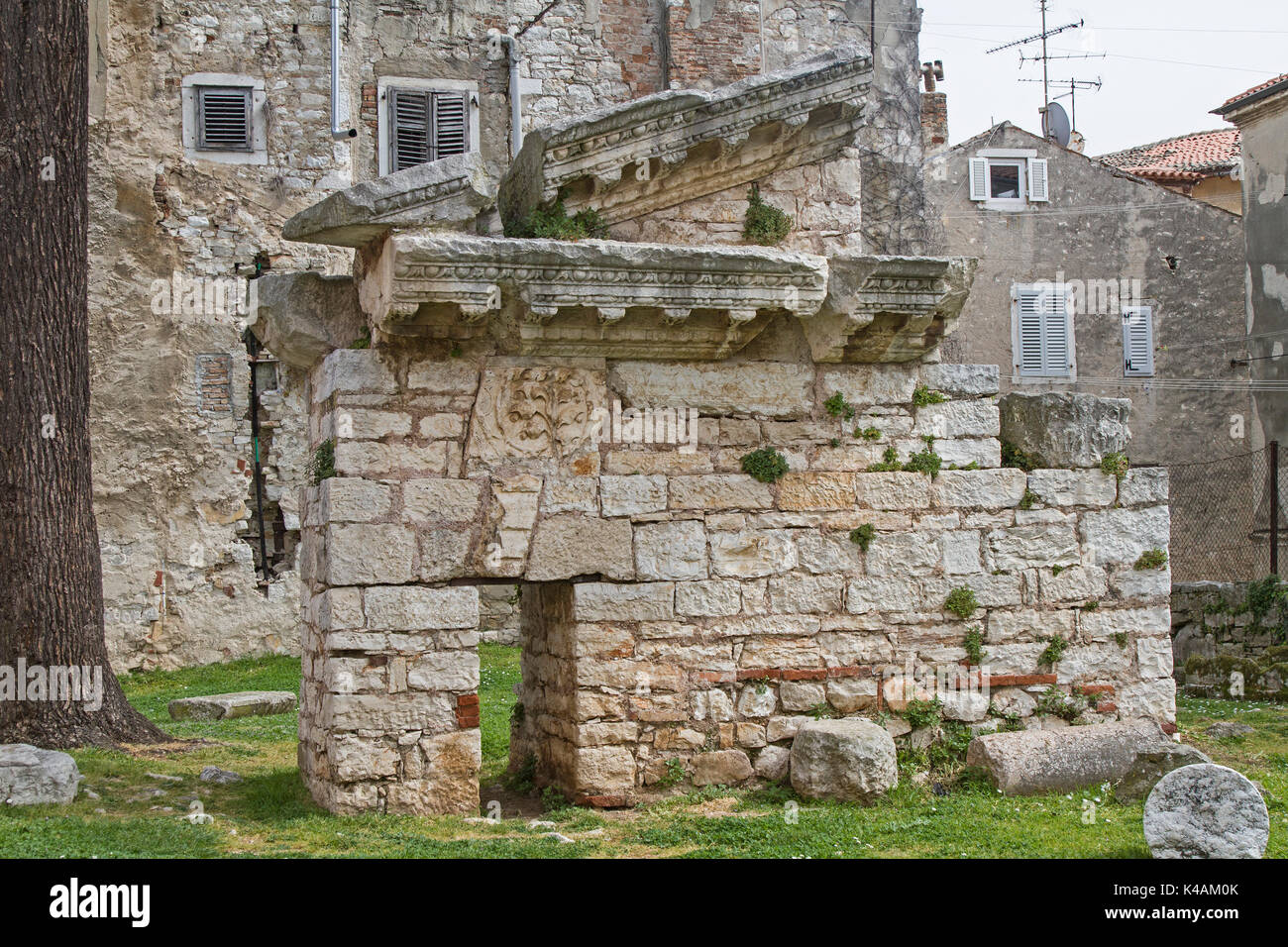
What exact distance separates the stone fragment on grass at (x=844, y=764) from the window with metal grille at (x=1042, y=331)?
15.0 m

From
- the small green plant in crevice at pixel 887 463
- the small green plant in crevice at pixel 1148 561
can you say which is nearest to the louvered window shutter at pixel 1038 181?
the small green plant in crevice at pixel 1148 561

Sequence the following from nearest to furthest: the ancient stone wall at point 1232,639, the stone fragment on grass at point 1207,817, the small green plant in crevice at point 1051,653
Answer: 1. the stone fragment on grass at point 1207,817
2. the small green plant in crevice at point 1051,653
3. the ancient stone wall at point 1232,639

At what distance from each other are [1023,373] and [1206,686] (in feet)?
30.5

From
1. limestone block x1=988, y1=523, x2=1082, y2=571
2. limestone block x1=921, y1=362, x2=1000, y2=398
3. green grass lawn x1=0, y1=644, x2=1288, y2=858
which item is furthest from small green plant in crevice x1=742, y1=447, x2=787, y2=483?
green grass lawn x1=0, y1=644, x2=1288, y2=858

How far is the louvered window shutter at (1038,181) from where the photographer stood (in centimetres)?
2052

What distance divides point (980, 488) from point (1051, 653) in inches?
38.1

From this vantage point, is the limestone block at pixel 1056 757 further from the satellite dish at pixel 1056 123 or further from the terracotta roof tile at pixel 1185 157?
the satellite dish at pixel 1056 123

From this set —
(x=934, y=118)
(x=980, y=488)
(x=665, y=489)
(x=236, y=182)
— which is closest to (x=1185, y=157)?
(x=934, y=118)

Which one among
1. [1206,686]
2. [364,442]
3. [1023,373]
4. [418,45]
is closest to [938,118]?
[1023,373]

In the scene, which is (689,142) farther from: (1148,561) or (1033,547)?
(1148,561)

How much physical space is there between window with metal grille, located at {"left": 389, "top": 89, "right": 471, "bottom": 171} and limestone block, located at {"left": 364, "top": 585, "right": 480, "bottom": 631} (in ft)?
37.4

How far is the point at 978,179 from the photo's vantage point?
66.9 ft

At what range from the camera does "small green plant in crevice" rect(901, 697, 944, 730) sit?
6934 millimetres

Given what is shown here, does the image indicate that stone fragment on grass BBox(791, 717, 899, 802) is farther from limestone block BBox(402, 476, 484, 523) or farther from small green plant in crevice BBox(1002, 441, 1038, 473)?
limestone block BBox(402, 476, 484, 523)
